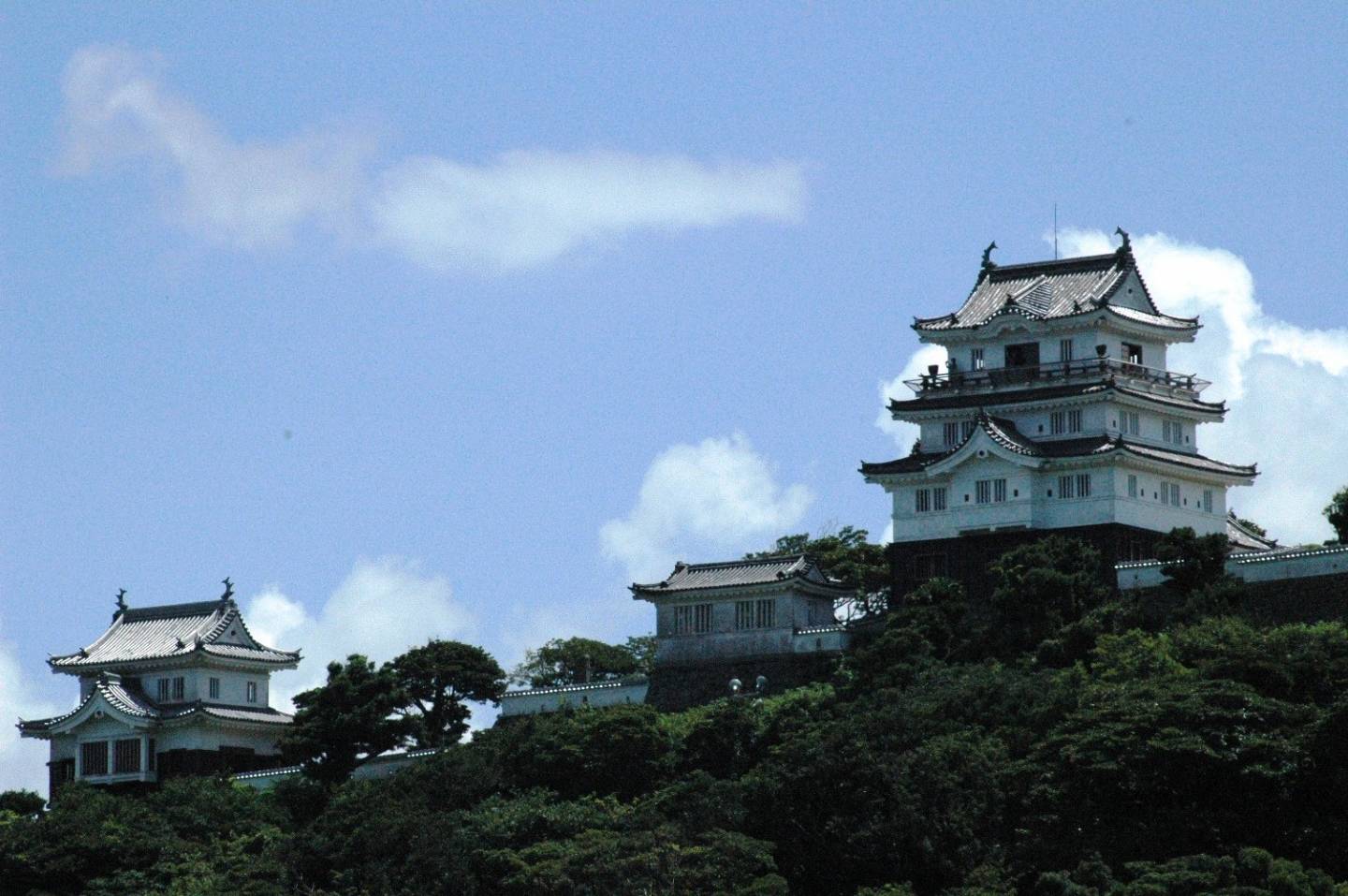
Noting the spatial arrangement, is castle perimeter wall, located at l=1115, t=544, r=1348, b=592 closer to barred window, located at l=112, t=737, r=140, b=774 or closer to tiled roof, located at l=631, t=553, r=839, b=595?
tiled roof, located at l=631, t=553, r=839, b=595

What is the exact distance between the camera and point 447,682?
8262 cm

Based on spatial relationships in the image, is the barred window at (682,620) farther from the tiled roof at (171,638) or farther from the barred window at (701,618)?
the tiled roof at (171,638)

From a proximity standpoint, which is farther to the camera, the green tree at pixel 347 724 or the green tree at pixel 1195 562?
the green tree at pixel 347 724

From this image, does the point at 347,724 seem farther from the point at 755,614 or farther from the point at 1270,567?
the point at 1270,567

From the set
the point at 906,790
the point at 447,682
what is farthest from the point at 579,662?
the point at 906,790

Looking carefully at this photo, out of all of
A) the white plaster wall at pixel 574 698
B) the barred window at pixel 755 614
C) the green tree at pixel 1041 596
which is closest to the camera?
the green tree at pixel 1041 596

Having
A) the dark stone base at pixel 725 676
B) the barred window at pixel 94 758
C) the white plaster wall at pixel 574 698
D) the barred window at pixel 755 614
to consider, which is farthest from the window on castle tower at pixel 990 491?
the barred window at pixel 94 758

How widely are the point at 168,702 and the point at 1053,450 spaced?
29760mm

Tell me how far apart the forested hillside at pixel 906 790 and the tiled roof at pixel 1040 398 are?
619cm

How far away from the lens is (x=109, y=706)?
86.1 m

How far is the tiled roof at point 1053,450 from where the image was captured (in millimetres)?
75438

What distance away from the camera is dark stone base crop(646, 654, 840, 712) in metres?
75.9

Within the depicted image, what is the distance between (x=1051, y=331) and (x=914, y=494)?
238 inches

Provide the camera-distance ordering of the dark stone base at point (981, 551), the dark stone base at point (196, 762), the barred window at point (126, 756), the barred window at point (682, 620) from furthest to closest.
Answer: the barred window at point (126, 756), the dark stone base at point (196, 762), the barred window at point (682, 620), the dark stone base at point (981, 551)
